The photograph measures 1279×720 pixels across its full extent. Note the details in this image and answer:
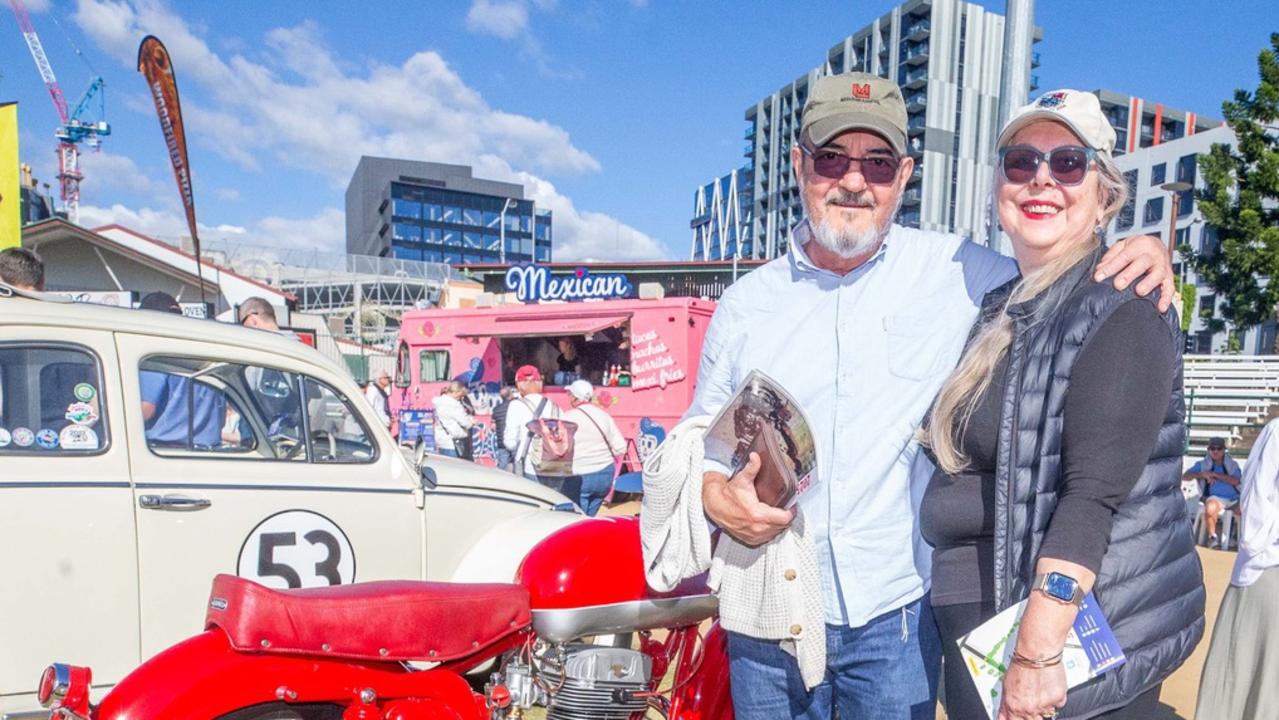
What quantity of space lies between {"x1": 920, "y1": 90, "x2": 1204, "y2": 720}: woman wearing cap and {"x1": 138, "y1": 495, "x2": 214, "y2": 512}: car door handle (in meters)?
2.42

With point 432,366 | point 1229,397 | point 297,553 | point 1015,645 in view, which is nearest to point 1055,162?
point 1015,645

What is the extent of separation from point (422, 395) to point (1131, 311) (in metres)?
13.7

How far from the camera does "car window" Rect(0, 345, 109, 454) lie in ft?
8.72

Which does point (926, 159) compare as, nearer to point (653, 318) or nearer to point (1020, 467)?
point (653, 318)

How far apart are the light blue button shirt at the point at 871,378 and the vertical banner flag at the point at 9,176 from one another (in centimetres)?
657

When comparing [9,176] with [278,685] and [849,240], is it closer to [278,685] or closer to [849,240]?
[278,685]

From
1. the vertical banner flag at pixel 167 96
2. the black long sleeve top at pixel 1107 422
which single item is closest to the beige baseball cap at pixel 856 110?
the black long sleeve top at pixel 1107 422

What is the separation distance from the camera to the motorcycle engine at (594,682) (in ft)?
7.64

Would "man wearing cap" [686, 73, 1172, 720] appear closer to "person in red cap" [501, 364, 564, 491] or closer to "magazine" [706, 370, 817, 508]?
"magazine" [706, 370, 817, 508]

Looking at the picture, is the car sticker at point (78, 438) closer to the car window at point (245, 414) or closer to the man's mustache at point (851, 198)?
the car window at point (245, 414)

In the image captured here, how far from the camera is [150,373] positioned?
115 inches

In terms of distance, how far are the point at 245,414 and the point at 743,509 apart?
2.23 m

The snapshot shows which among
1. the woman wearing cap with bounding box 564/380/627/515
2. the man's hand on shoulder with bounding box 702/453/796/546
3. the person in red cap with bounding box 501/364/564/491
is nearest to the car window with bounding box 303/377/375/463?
the man's hand on shoulder with bounding box 702/453/796/546

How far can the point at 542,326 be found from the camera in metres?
13.1
